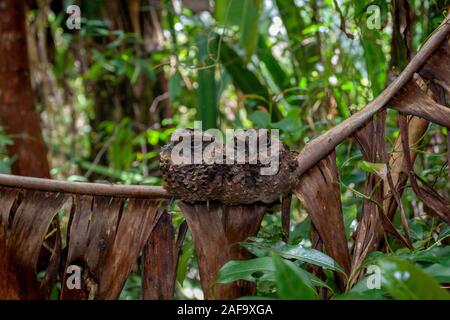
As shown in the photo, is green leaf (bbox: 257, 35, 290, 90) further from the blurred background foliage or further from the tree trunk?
the tree trunk

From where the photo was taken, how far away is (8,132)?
1.89 meters

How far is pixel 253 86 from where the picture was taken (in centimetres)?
188

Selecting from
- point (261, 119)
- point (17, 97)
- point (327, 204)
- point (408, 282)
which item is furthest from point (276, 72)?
point (408, 282)

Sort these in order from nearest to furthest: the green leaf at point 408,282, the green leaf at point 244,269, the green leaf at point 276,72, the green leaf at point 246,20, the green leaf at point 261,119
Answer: the green leaf at point 408,282 < the green leaf at point 244,269 < the green leaf at point 261,119 < the green leaf at point 246,20 < the green leaf at point 276,72

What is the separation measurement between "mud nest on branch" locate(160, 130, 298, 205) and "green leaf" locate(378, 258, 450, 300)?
1.16 ft

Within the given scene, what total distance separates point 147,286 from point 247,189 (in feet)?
0.79

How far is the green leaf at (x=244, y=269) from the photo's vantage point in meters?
0.76

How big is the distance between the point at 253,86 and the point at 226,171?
1002 millimetres

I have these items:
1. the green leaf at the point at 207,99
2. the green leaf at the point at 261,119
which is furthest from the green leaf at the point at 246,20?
the green leaf at the point at 261,119

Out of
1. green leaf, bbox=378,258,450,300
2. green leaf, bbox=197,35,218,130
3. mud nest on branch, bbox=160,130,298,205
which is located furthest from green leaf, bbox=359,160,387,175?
green leaf, bbox=197,35,218,130

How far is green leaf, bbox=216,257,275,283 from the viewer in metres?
0.76

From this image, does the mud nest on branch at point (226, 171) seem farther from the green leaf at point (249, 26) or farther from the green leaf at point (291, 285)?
the green leaf at point (249, 26)
